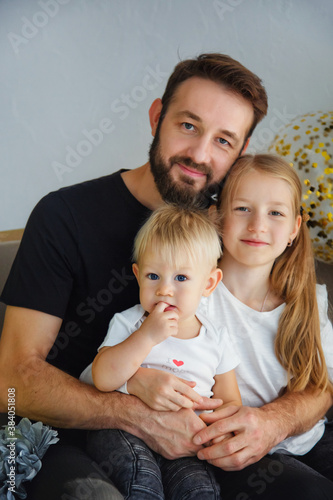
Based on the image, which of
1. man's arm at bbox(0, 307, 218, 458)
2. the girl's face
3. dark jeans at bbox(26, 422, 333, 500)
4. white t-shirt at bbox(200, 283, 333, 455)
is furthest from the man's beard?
dark jeans at bbox(26, 422, 333, 500)

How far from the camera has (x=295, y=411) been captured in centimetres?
149

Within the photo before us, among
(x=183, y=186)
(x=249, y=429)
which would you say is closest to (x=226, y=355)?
(x=249, y=429)

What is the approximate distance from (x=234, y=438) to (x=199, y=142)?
86 cm

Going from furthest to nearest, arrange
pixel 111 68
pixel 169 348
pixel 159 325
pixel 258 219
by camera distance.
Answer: pixel 111 68 < pixel 258 219 < pixel 169 348 < pixel 159 325

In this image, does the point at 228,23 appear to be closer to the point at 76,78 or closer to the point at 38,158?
the point at 76,78

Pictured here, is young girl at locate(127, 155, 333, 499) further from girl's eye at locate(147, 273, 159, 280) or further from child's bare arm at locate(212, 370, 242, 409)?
girl's eye at locate(147, 273, 159, 280)

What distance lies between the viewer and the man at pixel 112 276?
135 cm

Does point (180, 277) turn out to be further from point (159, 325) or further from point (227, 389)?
point (227, 389)

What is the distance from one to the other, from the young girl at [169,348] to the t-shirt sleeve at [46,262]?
0.22 metres

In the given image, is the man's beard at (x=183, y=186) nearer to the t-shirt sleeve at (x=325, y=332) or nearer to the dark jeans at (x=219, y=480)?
the t-shirt sleeve at (x=325, y=332)

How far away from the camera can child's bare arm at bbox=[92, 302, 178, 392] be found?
4.24 feet

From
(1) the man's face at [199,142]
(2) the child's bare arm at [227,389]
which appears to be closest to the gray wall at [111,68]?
(1) the man's face at [199,142]

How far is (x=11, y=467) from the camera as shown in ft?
4.05

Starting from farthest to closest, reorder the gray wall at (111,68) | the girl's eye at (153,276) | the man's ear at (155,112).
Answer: the gray wall at (111,68) < the man's ear at (155,112) < the girl's eye at (153,276)
